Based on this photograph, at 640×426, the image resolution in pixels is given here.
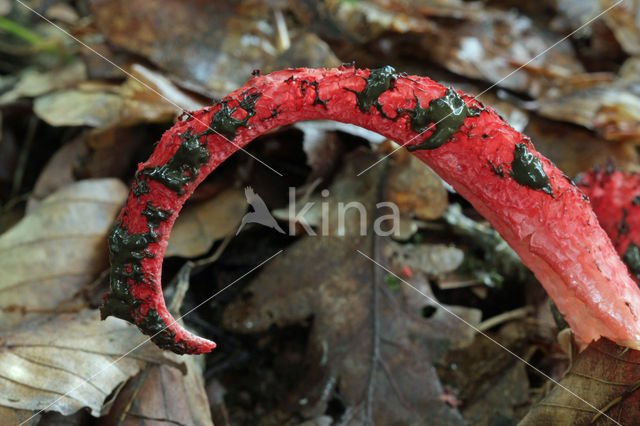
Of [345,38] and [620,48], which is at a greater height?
[620,48]

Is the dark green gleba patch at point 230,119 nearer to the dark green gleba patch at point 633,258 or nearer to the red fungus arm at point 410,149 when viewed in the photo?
the red fungus arm at point 410,149

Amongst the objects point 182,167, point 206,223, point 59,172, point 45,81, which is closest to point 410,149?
point 182,167

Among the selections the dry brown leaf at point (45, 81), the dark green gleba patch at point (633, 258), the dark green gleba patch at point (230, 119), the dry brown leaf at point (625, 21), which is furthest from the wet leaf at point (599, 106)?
the dry brown leaf at point (45, 81)

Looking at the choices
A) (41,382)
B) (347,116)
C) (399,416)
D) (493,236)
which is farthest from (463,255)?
(41,382)

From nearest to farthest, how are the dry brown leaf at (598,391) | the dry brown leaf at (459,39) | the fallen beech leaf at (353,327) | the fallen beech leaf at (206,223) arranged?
the dry brown leaf at (598,391) → the fallen beech leaf at (353,327) → the fallen beech leaf at (206,223) → the dry brown leaf at (459,39)

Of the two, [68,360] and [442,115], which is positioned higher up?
[442,115]

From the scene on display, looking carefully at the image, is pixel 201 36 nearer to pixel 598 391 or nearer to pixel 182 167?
pixel 182 167

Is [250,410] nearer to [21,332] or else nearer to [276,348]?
[276,348]
